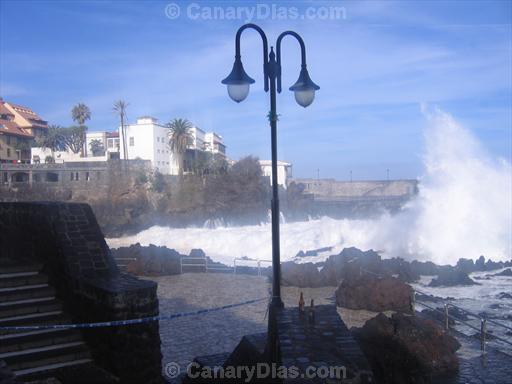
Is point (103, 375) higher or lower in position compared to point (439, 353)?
higher

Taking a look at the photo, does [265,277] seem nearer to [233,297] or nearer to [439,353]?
[233,297]

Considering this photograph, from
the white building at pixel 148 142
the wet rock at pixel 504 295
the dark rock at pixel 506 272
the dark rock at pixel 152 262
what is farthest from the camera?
the white building at pixel 148 142

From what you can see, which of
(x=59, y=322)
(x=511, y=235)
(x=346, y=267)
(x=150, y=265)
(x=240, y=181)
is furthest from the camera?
(x=240, y=181)

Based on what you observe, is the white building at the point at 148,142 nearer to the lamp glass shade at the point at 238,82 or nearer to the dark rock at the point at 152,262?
the dark rock at the point at 152,262

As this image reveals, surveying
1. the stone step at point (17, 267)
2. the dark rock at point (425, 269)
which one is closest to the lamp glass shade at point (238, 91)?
the stone step at point (17, 267)

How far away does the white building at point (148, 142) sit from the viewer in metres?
60.2

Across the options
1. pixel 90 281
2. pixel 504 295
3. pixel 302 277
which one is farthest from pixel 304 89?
pixel 504 295

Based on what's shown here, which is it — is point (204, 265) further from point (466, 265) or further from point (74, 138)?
point (74, 138)

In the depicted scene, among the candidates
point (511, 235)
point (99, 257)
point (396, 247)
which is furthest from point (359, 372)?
point (511, 235)

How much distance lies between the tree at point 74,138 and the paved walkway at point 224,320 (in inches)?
1945

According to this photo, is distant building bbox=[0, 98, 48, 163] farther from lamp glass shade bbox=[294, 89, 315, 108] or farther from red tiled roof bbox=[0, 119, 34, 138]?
lamp glass shade bbox=[294, 89, 315, 108]

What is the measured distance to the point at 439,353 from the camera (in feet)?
26.2

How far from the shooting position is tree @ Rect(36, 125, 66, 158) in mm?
61625

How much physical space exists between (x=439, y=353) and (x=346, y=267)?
1054 cm
